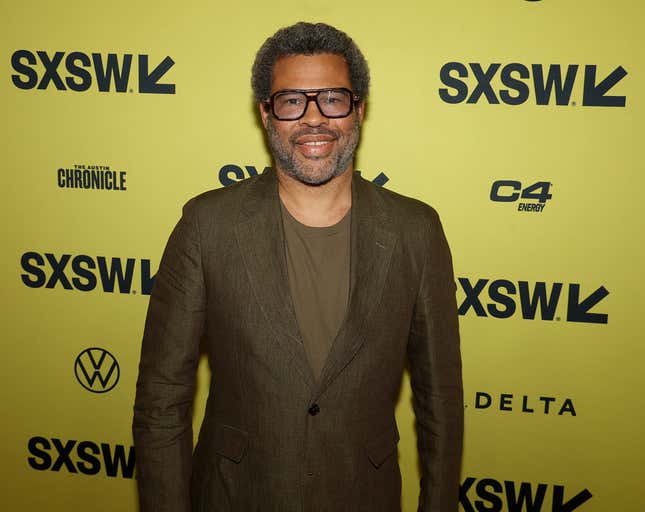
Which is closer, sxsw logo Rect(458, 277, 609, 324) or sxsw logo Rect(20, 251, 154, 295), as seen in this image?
sxsw logo Rect(458, 277, 609, 324)

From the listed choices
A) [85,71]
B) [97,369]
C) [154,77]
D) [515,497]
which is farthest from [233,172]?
[515,497]

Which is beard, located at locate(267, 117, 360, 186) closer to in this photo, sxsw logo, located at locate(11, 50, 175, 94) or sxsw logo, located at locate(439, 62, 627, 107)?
sxsw logo, located at locate(439, 62, 627, 107)

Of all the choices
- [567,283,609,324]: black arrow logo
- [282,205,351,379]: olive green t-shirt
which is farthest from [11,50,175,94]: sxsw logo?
[567,283,609,324]: black arrow logo

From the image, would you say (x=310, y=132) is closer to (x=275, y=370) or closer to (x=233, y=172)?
(x=275, y=370)

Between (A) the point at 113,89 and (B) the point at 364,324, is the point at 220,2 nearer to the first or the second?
(A) the point at 113,89

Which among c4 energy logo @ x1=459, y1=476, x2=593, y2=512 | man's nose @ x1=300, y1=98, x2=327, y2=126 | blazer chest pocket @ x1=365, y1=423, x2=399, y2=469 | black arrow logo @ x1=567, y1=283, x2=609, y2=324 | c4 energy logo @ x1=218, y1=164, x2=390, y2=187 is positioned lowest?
c4 energy logo @ x1=459, y1=476, x2=593, y2=512

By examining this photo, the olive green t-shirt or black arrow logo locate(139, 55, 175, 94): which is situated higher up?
black arrow logo locate(139, 55, 175, 94)

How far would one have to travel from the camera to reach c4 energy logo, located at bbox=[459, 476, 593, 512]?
8.23ft

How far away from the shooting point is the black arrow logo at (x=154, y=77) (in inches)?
89.7

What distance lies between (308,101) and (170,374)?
80 cm

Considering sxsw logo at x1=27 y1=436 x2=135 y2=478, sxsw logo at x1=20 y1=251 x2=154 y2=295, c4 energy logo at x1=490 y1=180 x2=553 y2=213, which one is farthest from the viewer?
sxsw logo at x1=27 y1=436 x2=135 y2=478

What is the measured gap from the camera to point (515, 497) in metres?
2.54

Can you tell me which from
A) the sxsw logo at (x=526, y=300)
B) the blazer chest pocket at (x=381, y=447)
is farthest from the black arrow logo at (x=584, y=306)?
the blazer chest pocket at (x=381, y=447)

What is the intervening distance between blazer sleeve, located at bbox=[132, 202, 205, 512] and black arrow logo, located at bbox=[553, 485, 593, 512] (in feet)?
5.56
